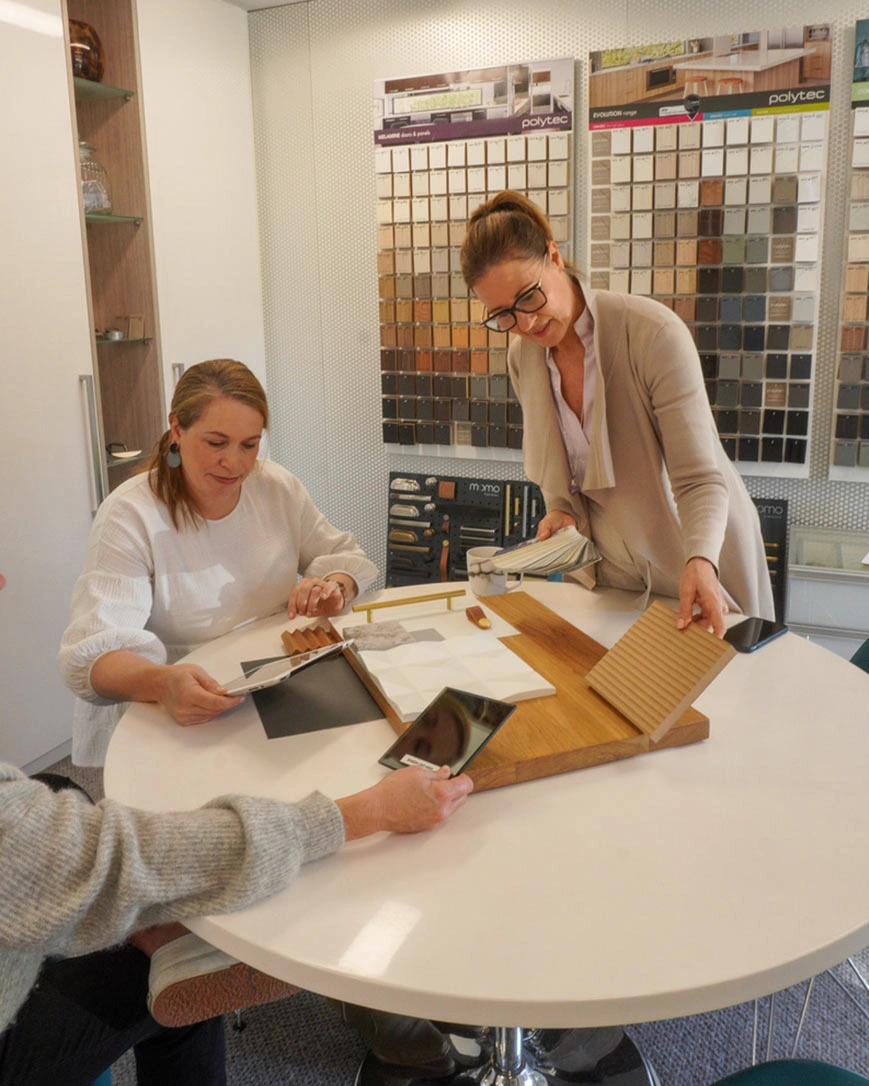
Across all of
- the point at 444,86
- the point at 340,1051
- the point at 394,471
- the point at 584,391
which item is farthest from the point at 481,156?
the point at 340,1051

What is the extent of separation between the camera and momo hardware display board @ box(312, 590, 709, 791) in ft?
4.22

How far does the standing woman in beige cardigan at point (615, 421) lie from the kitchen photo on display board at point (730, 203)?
1.32 m

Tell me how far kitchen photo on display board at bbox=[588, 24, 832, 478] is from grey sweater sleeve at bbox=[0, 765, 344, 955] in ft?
8.93

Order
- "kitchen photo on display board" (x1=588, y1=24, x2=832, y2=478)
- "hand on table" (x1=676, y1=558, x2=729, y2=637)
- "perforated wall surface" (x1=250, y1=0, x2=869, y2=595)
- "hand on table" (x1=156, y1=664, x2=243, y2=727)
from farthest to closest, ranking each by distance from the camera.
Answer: "perforated wall surface" (x1=250, y1=0, x2=869, y2=595) → "kitchen photo on display board" (x1=588, y1=24, x2=832, y2=478) → "hand on table" (x1=676, y1=558, x2=729, y2=637) → "hand on table" (x1=156, y1=664, x2=243, y2=727)

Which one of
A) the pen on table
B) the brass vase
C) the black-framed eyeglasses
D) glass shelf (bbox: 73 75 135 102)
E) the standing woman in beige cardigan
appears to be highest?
the brass vase

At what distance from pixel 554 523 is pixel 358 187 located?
235cm

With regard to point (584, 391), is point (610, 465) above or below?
below

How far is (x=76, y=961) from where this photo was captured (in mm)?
1332

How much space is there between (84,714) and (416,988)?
1.23 m

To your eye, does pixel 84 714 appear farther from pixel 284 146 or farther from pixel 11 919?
pixel 284 146

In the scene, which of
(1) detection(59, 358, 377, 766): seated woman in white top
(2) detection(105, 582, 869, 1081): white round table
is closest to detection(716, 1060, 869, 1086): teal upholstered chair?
(2) detection(105, 582, 869, 1081): white round table

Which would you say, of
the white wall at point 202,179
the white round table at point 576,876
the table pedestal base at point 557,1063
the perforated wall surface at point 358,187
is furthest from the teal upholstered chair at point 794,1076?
the white wall at point 202,179

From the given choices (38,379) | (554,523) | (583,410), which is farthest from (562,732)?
(38,379)

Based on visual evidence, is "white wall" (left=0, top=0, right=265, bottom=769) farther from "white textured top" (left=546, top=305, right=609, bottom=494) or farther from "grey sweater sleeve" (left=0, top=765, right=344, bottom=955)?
"grey sweater sleeve" (left=0, top=765, right=344, bottom=955)
